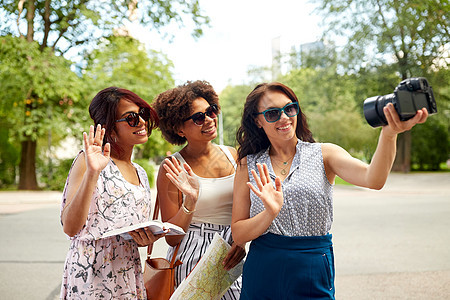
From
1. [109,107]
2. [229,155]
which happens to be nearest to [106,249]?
[109,107]

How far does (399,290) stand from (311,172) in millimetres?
3593

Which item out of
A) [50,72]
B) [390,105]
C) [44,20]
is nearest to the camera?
[390,105]

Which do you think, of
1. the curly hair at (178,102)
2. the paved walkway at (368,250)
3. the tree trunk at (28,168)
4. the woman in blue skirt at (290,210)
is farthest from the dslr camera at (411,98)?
the tree trunk at (28,168)

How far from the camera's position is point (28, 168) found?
1805cm

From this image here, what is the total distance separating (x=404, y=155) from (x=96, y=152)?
89.9ft

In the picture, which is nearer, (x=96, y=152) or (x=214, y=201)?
(x=96, y=152)

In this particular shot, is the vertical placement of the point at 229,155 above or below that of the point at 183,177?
above

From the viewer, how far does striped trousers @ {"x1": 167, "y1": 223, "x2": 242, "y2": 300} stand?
102 inches

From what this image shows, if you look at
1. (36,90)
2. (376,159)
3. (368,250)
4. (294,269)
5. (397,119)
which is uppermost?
(36,90)

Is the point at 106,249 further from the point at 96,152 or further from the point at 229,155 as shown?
the point at 229,155

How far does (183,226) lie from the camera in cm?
252

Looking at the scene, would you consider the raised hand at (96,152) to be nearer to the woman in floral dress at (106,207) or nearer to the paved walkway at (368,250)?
the woman in floral dress at (106,207)

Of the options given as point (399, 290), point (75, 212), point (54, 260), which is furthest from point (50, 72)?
point (75, 212)

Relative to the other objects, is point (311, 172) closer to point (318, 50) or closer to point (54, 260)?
point (54, 260)
